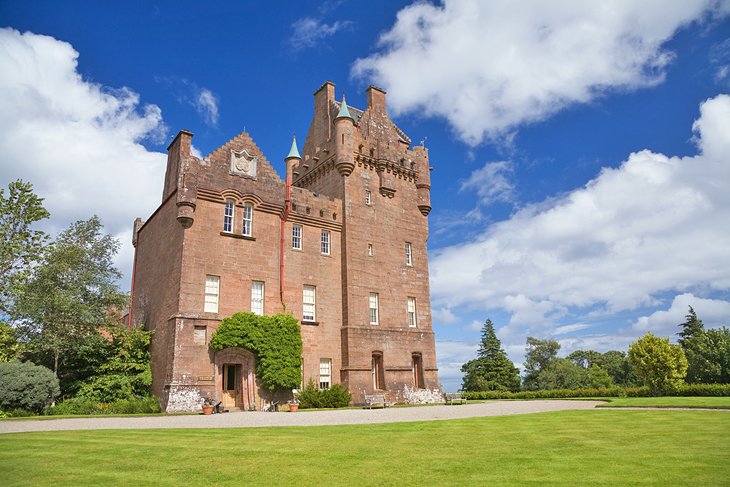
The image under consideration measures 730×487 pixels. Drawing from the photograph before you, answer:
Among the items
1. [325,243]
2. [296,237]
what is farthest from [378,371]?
[296,237]

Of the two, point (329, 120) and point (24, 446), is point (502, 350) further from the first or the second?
point (24, 446)

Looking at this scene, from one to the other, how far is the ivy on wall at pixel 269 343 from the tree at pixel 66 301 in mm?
7427

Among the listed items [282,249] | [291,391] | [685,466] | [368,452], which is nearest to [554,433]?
[685,466]

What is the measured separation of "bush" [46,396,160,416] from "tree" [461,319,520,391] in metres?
36.9

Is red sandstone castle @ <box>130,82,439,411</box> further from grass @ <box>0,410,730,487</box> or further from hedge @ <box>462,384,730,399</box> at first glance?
grass @ <box>0,410,730,487</box>

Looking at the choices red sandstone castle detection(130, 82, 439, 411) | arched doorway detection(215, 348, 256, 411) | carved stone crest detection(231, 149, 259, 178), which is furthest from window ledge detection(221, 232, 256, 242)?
arched doorway detection(215, 348, 256, 411)

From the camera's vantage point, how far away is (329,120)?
120ft

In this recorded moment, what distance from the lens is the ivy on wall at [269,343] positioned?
2627 cm

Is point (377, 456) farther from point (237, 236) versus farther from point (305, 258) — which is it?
point (305, 258)

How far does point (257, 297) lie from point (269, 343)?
3.02 m

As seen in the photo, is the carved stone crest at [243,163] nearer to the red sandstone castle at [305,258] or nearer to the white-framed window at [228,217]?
the red sandstone castle at [305,258]

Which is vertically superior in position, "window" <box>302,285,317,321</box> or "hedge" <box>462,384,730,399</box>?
"window" <box>302,285,317,321</box>

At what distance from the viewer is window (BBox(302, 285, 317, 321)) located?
30.4m

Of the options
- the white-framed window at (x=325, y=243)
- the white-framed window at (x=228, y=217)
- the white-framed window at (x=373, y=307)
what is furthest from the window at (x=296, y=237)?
the white-framed window at (x=373, y=307)
